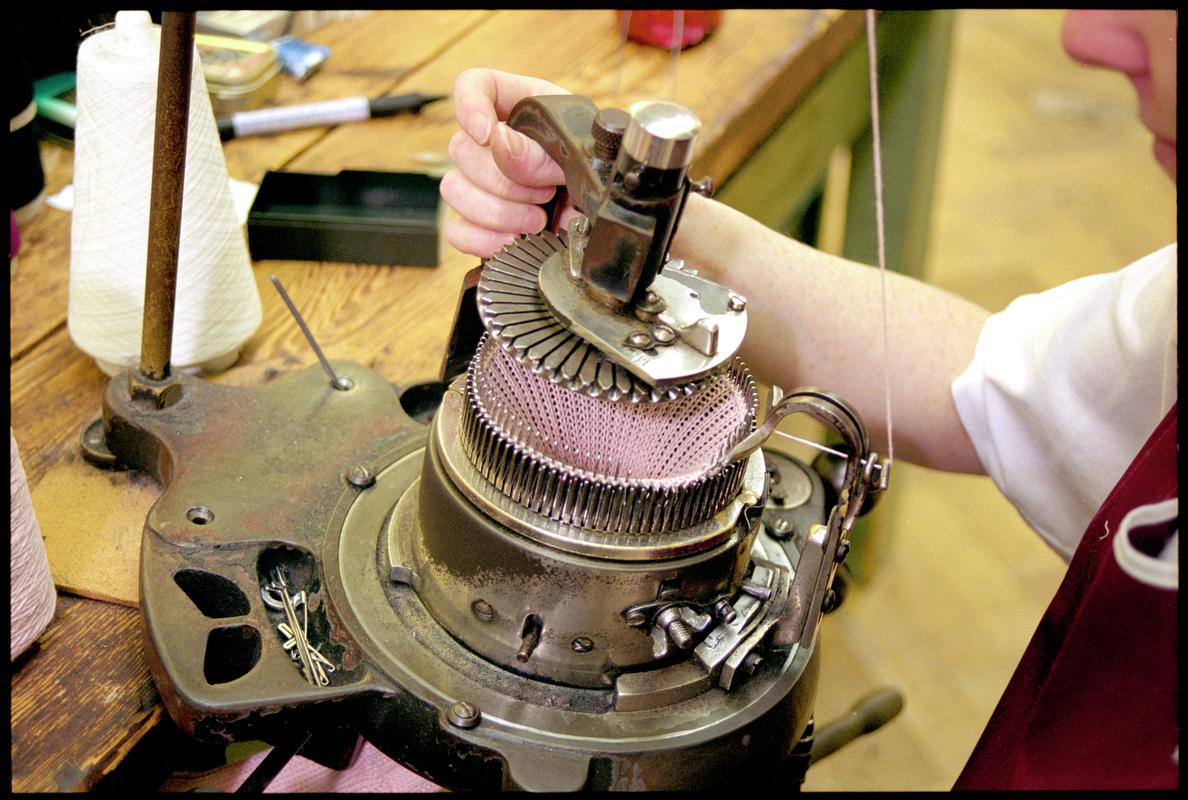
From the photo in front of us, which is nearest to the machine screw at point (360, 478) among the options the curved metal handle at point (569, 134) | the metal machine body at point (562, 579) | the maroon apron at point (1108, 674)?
the metal machine body at point (562, 579)

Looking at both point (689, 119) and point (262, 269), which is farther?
point (262, 269)

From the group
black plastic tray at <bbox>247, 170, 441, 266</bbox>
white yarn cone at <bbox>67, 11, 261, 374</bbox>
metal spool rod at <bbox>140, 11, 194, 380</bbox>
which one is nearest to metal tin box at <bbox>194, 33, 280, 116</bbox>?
black plastic tray at <bbox>247, 170, 441, 266</bbox>

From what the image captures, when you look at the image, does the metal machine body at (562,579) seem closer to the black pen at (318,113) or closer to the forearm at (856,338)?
the forearm at (856,338)

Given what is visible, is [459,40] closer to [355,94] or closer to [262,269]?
[355,94]

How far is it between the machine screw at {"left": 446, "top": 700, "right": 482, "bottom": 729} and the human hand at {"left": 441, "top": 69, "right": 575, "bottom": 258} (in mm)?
308

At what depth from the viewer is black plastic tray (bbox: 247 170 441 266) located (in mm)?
1102

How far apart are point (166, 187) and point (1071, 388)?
700 millimetres

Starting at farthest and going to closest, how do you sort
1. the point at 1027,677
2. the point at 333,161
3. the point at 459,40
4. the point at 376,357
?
1. the point at 459,40
2. the point at 333,161
3. the point at 376,357
4. the point at 1027,677

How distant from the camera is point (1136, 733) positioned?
0.73m

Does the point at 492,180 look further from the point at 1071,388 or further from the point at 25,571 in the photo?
the point at 1071,388

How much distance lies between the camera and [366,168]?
1.19 meters

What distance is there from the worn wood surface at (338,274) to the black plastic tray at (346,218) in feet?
0.05

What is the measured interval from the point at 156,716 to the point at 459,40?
100 cm

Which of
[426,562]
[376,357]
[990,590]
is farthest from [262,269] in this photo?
[990,590]
